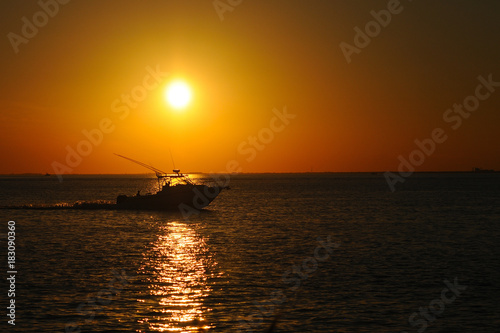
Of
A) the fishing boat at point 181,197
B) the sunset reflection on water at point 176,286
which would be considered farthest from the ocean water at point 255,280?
the fishing boat at point 181,197

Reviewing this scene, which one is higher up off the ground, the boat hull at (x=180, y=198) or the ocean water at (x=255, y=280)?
the boat hull at (x=180, y=198)

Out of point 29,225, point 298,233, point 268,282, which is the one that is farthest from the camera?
point 29,225

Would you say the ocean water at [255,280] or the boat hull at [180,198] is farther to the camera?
→ the boat hull at [180,198]

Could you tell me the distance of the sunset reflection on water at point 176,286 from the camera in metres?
22.1

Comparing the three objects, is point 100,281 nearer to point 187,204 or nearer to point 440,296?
point 440,296

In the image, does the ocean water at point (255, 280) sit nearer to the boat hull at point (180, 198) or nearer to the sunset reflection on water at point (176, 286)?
the sunset reflection on water at point (176, 286)

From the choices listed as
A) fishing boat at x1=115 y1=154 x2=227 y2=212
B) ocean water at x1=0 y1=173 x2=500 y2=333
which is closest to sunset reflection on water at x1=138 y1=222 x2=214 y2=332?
ocean water at x1=0 y1=173 x2=500 y2=333

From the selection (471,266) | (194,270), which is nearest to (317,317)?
(194,270)

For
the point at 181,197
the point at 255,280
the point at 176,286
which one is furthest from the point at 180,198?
the point at 176,286

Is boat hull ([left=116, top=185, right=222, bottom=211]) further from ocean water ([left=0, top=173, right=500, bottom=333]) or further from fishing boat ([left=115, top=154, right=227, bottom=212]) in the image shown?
ocean water ([left=0, top=173, right=500, bottom=333])

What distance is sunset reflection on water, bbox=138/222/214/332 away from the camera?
869 inches

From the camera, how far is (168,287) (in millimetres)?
28609

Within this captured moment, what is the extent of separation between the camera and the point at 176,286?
95.0 feet

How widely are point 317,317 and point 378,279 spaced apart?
895 cm
